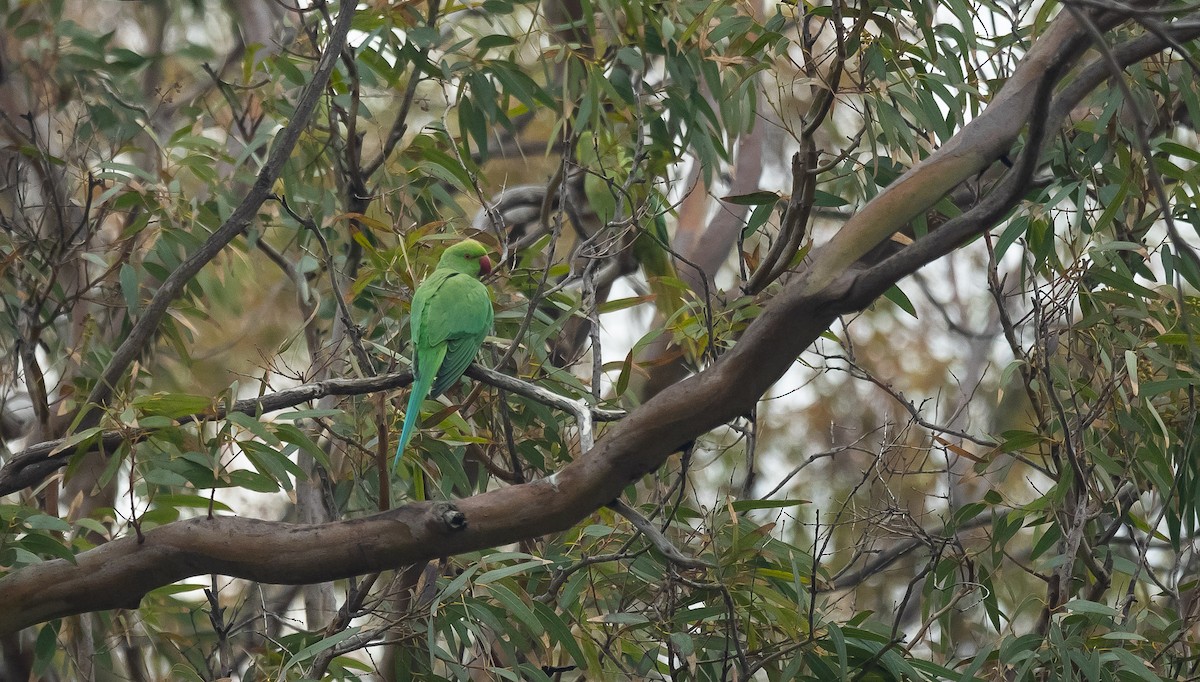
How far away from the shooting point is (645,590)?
3041 mm

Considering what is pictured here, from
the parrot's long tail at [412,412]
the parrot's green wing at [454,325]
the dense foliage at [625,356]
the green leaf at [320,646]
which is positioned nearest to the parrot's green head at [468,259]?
the dense foliage at [625,356]

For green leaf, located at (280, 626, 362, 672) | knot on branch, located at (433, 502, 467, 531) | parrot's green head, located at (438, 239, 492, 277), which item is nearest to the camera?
knot on branch, located at (433, 502, 467, 531)

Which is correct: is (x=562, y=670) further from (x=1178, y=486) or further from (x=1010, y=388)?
(x=1010, y=388)

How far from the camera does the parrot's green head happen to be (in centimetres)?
347

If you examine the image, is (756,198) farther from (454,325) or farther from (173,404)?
(173,404)

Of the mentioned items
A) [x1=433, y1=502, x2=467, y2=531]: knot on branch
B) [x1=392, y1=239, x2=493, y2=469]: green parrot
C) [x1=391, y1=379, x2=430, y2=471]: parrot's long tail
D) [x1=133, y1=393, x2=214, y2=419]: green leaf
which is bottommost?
[x1=433, y1=502, x2=467, y2=531]: knot on branch

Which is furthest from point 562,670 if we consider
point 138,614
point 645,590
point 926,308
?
point 926,308

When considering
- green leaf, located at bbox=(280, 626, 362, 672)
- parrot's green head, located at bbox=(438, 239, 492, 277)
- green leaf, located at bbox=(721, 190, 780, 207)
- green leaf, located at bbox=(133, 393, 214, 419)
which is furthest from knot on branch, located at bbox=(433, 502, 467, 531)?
parrot's green head, located at bbox=(438, 239, 492, 277)

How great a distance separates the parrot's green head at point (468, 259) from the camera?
347 cm

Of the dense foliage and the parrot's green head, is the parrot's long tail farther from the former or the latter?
the parrot's green head

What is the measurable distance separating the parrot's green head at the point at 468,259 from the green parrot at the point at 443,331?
164 millimetres

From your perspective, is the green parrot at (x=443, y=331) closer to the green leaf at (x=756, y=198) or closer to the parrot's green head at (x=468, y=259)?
the parrot's green head at (x=468, y=259)

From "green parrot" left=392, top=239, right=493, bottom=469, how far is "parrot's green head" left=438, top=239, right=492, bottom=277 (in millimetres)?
164

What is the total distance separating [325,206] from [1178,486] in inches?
105
